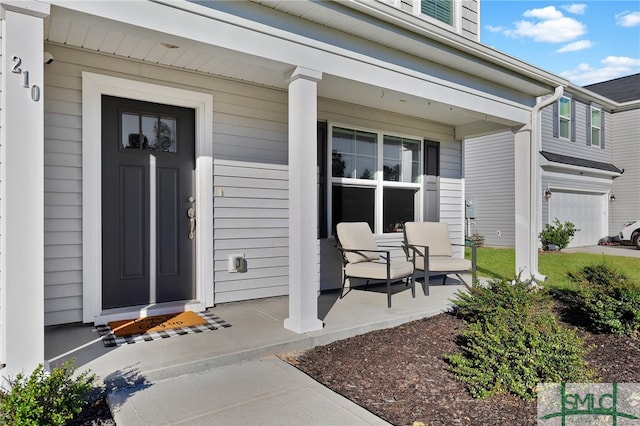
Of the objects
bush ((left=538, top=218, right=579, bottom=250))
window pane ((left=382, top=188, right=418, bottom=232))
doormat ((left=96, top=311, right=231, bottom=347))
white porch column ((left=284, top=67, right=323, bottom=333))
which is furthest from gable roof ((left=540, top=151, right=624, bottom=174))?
doormat ((left=96, top=311, right=231, bottom=347))

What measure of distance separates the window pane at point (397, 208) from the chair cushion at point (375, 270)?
1.18 meters

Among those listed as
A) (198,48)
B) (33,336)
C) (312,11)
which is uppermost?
(312,11)

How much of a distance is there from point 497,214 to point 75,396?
482 inches

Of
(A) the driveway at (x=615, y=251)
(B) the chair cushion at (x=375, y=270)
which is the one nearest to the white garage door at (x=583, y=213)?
(A) the driveway at (x=615, y=251)

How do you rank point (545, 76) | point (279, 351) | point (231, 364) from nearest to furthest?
point (231, 364) < point (279, 351) < point (545, 76)

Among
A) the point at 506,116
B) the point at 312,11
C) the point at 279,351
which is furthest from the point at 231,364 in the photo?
the point at 506,116

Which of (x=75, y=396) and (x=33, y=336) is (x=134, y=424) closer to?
(x=75, y=396)

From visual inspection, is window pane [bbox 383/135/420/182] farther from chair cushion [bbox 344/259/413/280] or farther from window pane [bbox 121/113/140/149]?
window pane [bbox 121/113/140/149]

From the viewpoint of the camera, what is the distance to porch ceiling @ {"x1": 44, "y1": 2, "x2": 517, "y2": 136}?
2.72 meters

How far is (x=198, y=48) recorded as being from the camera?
3.00m

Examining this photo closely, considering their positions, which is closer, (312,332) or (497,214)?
(312,332)

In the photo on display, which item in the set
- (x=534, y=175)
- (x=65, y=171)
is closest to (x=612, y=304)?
(x=534, y=175)

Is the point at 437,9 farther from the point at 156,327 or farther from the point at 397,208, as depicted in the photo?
the point at 156,327

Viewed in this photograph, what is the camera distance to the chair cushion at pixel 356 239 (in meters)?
4.87
